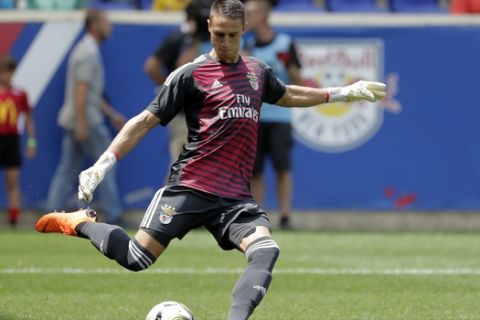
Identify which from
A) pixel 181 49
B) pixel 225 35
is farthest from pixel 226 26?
pixel 181 49

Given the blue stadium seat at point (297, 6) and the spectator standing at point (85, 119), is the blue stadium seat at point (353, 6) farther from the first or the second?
the spectator standing at point (85, 119)

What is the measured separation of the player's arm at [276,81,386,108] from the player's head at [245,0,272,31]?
6.15 m

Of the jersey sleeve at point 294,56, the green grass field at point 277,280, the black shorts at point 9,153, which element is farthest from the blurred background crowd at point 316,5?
the green grass field at point 277,280

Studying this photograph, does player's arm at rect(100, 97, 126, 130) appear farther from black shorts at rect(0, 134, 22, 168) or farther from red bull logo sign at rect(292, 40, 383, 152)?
red bull logo sign at rect(292, 40, 383, 152)

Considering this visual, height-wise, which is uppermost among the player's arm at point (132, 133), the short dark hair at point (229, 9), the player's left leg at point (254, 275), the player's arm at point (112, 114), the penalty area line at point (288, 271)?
the short dark hair at point (229, 9)

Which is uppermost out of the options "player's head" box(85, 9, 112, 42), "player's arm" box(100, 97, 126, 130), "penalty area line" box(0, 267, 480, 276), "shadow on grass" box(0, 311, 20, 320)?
"player's head" box(85, 9, 112, 42)

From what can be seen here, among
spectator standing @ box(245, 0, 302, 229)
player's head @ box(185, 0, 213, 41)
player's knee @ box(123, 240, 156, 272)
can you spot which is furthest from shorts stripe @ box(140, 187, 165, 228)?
spectator standing @ box(245, 0, 302, 229)

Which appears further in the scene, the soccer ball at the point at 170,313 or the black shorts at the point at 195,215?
the black shorts at the point at 195,215

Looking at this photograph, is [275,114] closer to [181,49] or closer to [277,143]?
[277,143]

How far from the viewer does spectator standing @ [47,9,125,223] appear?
14484 millimetres

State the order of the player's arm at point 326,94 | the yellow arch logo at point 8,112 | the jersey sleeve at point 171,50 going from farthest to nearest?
the yellow arch logo at point 8,112 < the jersey sleeve at point 171,50 < the player's arm at point 326,94

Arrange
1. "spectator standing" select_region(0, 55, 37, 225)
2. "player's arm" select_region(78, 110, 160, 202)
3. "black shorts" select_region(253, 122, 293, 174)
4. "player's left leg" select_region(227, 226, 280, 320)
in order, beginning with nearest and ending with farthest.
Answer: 1. "player's left leg" select_region(227, 226, 280, 320)
2. "player's arm" select_region(78, 110, 160, 202)
3. "black shorts" select_region(253, 122, 293, 174)
4. "spectator standing" select_region(0, 55, 37, 225)

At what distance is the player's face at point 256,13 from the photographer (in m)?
13.7

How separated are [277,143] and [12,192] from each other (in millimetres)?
3268
